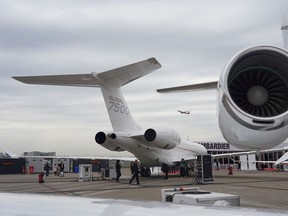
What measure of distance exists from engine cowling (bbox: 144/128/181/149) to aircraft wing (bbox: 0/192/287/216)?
17025mm

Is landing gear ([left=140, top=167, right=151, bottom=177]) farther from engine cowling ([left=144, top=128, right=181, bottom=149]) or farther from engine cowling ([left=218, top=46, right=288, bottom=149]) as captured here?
engine cowling ([left=218, top=46, right=288, bottom=149])

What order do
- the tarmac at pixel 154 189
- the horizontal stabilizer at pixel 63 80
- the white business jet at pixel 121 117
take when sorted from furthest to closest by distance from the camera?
the white business jet at pixel 121 117 < the horizontal stabilizer at pixel 63 80 < the tarmac at pixel 154 189

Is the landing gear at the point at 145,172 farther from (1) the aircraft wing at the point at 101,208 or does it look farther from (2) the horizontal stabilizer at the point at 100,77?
(1) the aircraft wing at the point at 101,208

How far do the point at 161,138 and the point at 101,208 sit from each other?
17855 mm

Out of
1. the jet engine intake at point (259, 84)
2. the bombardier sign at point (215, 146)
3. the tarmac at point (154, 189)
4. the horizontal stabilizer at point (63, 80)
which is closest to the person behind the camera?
the jet engine intake at point (259, 84)

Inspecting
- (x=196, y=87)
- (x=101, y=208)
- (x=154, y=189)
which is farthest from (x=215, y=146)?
(x=101, y=208)

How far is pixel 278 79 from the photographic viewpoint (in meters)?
3.80

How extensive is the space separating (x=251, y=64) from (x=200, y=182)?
15550 mm

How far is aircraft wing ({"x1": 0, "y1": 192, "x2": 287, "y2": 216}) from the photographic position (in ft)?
5.27

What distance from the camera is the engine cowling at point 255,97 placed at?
317 cm

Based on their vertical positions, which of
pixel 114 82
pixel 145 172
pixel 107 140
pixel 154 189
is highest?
pixel 114 82

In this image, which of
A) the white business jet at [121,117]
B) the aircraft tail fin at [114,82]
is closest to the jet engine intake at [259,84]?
the aircraft tail fin at [114,82]

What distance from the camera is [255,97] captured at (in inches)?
153

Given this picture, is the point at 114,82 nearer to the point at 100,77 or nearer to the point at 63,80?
the point at 100,77
